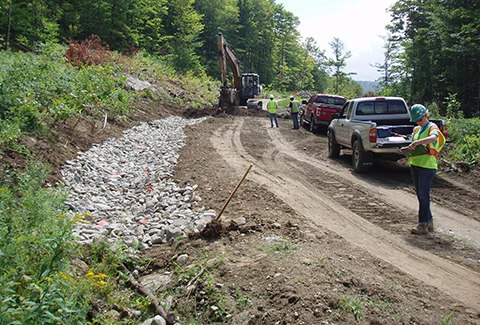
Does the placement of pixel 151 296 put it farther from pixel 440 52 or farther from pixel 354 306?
pixel 440 52

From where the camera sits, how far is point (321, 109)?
17656 mm

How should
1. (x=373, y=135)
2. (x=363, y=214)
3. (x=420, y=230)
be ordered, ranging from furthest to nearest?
(x=373, y=135), (x=363, y=214), (x=420, y=230)

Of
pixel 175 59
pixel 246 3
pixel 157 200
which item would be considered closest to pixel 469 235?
pixel 157 200

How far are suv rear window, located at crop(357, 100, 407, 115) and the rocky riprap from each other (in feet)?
20.6

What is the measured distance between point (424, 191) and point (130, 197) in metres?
6.14

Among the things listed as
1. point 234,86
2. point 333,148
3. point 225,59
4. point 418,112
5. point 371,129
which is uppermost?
point 225,59

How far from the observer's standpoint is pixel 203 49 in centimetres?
5591

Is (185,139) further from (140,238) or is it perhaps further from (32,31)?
(32,31)

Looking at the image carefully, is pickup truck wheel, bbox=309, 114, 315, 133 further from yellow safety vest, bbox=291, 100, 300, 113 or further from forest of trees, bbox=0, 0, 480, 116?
forest of trees, bbox=0, 0, 480, 116

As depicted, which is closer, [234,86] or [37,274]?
[37,274]

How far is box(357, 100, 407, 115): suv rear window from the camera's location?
10.6m

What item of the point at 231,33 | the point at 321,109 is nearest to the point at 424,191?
the point at 321,109

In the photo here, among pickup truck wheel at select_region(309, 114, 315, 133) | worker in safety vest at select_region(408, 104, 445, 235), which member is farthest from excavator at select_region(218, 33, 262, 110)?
worker in safety vest at select_region(408, 104, 445, 235)

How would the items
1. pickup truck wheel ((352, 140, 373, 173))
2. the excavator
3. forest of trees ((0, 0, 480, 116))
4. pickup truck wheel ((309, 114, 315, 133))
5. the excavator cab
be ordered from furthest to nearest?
the excavator cab < forest of trees ((0, 0, 480, 116)) < the excavator < pickup truck wheel ((309, 114, 315, 133)) < pickup truck wheel ((352, 140, 373, 173))
